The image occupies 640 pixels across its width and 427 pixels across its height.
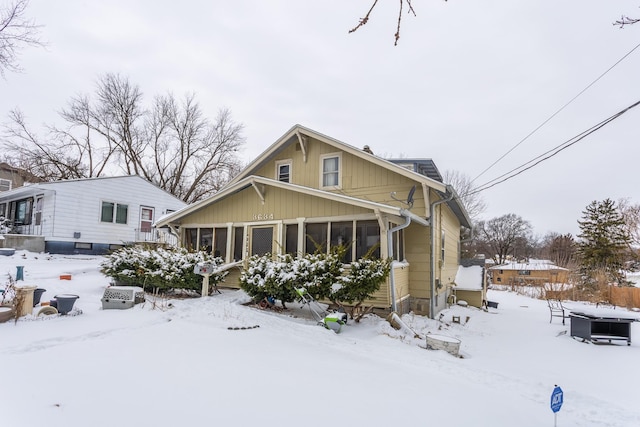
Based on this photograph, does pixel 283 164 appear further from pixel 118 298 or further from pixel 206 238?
pixel 118 298

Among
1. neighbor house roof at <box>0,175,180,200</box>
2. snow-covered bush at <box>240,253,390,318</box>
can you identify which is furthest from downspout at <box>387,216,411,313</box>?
neighbor house roof at <box>0,175,180,200</box>

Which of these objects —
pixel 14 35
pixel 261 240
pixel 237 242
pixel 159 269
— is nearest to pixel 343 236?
pixel 261 240

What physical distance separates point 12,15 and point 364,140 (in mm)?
38011

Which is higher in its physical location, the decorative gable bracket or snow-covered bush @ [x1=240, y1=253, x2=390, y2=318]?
the decorative gable bracket

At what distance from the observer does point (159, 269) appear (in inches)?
363

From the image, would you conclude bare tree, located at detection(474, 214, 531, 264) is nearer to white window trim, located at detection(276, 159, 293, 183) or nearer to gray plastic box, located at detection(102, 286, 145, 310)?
white window trim, located at detection(276, 159, 293, 183)

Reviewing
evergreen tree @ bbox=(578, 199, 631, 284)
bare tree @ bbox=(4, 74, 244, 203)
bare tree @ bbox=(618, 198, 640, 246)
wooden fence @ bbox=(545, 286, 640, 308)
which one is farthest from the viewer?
bare tree @ bbox=(4, 74, 244, 203)

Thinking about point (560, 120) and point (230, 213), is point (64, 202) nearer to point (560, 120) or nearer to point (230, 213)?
point (230, 213)

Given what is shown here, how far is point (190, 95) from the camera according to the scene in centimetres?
3023

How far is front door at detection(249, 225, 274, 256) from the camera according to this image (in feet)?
33.0

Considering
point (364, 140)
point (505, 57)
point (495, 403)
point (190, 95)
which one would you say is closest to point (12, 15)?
point (505, 57)

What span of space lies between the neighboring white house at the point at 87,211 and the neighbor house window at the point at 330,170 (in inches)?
439

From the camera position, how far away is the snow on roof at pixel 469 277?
45.1 ft

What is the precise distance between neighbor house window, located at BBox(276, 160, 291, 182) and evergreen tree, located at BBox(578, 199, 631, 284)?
2294cm
